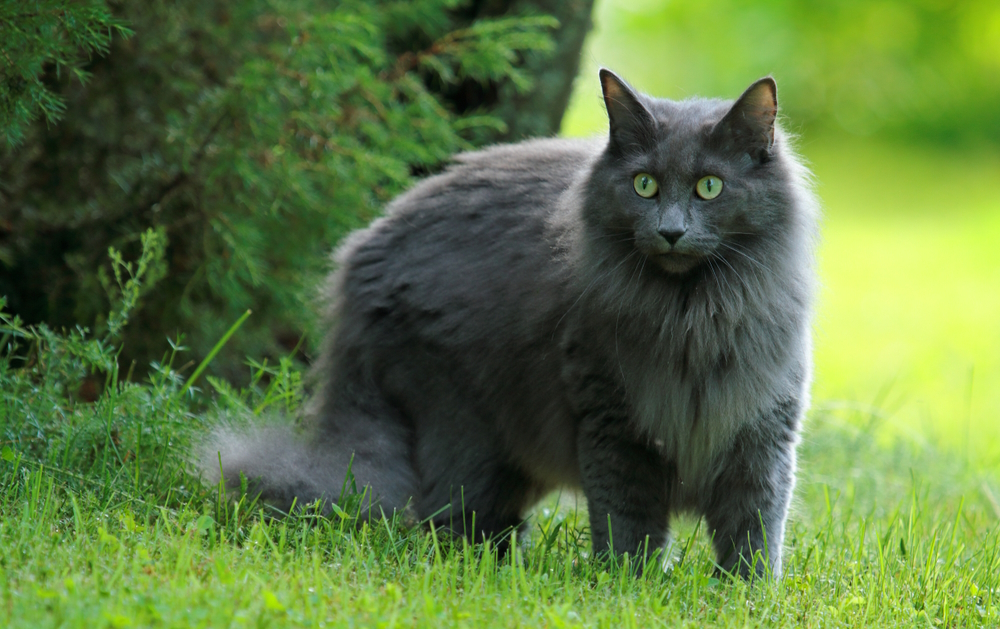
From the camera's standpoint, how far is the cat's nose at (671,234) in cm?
244

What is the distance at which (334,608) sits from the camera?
6.99 feet

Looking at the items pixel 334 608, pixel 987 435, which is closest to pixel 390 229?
pixel 334 608

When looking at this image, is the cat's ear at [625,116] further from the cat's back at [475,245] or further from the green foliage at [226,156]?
the green foliage at [226,156]

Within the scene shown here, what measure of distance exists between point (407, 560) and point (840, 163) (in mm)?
13698

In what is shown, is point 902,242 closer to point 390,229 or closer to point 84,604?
point 390,229

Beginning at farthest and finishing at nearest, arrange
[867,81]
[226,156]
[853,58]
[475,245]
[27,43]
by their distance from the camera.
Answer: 1. [853,58]
2. [867,81]
3. [226,156]
4. [475,245]
5. [27,43]

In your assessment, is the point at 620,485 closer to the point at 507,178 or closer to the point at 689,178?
the point at 689,178

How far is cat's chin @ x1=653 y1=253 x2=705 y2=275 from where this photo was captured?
101 inches

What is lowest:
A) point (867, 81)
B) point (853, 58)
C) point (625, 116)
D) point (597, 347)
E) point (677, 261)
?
point (597, 347)

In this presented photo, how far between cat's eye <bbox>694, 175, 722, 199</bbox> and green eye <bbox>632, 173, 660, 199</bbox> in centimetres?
12

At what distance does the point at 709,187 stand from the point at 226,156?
2090 millimetres

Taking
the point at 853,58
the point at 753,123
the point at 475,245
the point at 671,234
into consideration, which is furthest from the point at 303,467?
the point at 853,58

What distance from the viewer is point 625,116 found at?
2.63 meters

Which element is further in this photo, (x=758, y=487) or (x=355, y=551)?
(x=758, y=487)
